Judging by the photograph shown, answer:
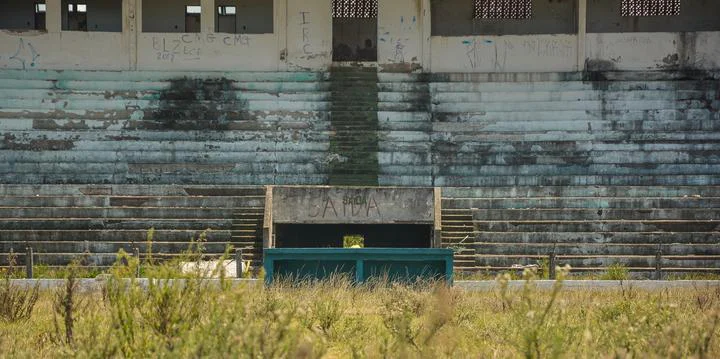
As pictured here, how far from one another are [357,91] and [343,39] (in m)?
3.02

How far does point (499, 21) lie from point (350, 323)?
18.0m

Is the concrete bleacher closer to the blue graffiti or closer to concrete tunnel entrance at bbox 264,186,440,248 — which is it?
the blue graffiti

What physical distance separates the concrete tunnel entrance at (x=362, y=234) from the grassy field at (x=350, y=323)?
24.5 feet

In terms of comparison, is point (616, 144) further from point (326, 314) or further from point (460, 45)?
point (326, 314)

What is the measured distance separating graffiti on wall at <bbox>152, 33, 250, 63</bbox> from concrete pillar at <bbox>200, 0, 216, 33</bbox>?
27 centimetres

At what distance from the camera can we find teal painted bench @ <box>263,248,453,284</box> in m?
16.4

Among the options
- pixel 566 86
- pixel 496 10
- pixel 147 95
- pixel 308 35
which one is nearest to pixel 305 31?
pixel 308 35

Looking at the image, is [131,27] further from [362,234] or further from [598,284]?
[598,284]

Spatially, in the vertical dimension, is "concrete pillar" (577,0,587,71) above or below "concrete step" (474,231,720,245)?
above

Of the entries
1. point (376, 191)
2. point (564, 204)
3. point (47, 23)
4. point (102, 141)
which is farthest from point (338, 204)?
point (47, 23)

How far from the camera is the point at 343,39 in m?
28.7

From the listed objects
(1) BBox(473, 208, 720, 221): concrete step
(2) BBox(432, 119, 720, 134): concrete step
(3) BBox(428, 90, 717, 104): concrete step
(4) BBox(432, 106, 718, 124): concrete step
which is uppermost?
(3) BBox(428, 90, 717, 104): concrete step

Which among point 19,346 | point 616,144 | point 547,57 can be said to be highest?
point 547,57

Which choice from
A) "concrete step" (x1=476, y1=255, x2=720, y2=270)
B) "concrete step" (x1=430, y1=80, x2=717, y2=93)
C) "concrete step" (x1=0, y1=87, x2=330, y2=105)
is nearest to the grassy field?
"concrete step" (x1=476, y1=255, x2=720, y2=270)
